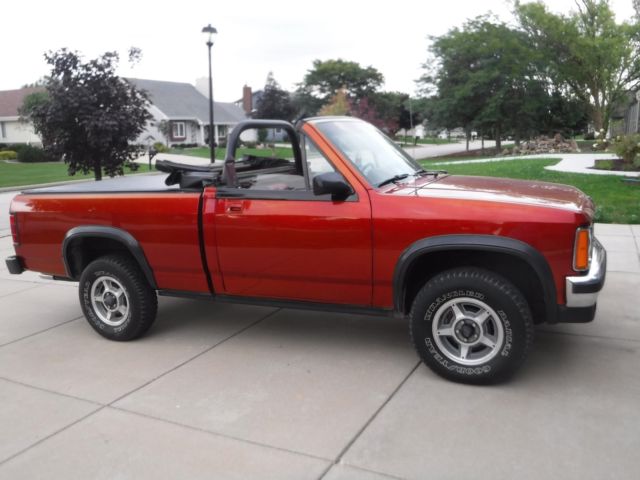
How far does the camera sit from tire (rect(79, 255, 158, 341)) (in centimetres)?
503

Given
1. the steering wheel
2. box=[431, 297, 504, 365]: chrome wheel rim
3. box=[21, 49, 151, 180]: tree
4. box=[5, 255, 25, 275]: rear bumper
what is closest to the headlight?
box=[431, 297, 504, 365]: chrome wheel rim

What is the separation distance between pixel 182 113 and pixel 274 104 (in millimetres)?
10168

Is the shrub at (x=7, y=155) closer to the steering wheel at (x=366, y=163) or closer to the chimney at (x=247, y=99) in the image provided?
the chimney at (x=247, y=99)

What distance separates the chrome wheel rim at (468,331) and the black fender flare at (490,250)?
1.09 feet

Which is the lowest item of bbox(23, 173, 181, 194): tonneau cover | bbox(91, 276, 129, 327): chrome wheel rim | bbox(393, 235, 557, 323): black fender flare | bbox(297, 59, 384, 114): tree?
bbox(91, 276, 129, 327): chrome wheel rim

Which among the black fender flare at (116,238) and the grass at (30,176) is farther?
the grass at (30,176)

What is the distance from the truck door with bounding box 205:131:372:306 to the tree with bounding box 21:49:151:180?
25.5ft

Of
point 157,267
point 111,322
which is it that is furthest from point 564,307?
point 111,322

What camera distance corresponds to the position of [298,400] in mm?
3930

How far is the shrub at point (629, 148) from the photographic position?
51.7ft

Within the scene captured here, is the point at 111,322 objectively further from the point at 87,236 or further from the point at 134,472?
the point at 134,472

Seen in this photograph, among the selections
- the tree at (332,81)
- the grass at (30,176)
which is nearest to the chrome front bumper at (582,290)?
the grass at (30,176)

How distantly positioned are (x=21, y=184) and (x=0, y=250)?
16.0m

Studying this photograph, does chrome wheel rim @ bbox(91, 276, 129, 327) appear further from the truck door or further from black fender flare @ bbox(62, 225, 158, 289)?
the truck door
